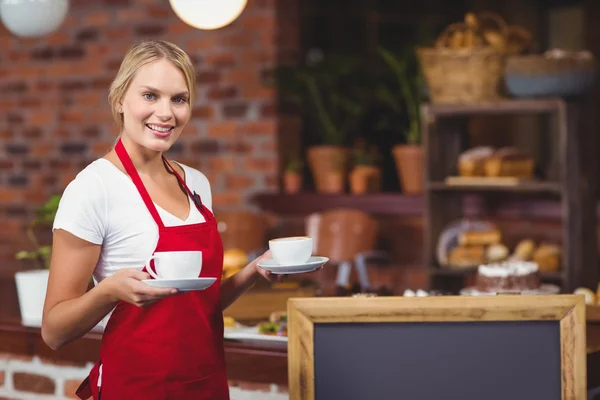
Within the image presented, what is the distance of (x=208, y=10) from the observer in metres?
3.45

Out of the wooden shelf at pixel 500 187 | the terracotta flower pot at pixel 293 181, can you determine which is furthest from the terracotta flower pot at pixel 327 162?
the wooden shelf at pixel 500 187

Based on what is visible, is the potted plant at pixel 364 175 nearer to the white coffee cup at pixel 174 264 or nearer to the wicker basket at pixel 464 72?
the wicker basket at pixel 464 72

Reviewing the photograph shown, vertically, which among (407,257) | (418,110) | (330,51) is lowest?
(407,257)

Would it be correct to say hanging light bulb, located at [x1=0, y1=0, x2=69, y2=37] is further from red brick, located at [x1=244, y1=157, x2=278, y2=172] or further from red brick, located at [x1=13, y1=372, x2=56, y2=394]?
red brick, located at [x1=244, y1=157, x2=278, y2=172]

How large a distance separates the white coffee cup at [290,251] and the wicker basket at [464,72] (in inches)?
108

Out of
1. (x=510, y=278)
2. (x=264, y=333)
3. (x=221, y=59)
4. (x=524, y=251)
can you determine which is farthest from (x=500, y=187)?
(x=264, y=333)

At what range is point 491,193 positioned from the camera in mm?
4930

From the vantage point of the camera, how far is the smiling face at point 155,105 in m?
1.71

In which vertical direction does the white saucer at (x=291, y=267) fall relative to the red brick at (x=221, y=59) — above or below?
below

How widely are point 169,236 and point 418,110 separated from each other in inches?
136

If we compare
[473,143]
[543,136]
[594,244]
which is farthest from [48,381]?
[543,136]

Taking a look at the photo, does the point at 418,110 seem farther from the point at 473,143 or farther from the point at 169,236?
the point at 169,236

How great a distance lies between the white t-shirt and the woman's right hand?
0.46 feet

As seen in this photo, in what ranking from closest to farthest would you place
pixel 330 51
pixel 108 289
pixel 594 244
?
pixel 108 289 < pixel 594 244 < pixel 330 51
